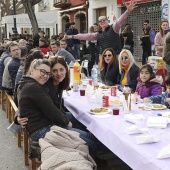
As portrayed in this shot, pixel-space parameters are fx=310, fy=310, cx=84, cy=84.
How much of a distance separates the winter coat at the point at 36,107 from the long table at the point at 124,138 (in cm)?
41

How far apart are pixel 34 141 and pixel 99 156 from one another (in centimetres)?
101

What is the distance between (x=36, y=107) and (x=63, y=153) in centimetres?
100

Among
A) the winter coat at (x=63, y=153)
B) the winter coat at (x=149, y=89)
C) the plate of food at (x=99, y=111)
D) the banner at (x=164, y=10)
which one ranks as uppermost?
the banner at (x=164, y=10)

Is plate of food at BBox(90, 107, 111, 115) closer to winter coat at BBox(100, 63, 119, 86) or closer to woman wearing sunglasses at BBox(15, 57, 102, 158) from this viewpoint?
woman wearing sunglasses at BBox(15, 57, 102, 158)

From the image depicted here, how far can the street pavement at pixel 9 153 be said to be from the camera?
158 inches

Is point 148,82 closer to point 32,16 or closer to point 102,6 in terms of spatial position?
point 102,6

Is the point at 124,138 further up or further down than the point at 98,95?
further down

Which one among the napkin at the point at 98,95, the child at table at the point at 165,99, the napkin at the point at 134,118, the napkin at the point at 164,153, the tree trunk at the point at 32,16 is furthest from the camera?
the tree trunk at the point at 32,16

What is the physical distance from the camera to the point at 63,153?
2.29 meters

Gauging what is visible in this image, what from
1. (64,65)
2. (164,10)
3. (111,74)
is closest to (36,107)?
(64,65)

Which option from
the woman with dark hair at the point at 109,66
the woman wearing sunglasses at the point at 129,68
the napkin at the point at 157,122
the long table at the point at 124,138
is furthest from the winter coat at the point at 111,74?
the napkin at the point at 157,122

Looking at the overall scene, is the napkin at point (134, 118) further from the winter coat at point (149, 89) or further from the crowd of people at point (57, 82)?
the winter coat at point (149, 89)

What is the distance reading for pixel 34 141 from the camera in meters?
3.21

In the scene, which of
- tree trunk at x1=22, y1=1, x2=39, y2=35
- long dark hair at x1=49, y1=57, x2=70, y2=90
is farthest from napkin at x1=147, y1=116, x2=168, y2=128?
tree trunk at x1=22, y1=1, x2=39, y2=35
